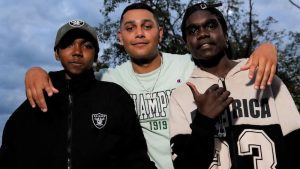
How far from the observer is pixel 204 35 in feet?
11.2

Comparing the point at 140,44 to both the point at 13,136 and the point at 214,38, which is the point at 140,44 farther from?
the point at 13,136

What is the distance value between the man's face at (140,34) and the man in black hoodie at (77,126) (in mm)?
438

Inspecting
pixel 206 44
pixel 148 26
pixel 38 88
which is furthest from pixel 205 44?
pixel 38 88

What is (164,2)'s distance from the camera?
21562 millimetres

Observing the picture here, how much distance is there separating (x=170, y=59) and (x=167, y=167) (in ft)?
3.99

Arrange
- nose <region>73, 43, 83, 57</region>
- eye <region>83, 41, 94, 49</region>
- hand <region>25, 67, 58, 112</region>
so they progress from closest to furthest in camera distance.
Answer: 1. hand <region>25, 67, 58, 112</region>
2. nose <region>73, 43, 83, 57</region>
3. eye <region>83, 41, 94, 49</region>

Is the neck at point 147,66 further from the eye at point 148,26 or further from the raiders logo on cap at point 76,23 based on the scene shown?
the raiders logo on cap at point 76,23

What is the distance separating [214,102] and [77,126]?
132cm

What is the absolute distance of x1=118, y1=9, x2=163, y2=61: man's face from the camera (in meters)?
3.95

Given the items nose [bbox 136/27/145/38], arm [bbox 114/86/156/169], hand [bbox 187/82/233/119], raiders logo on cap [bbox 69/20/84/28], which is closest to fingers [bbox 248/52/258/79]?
hand [bbox 187/82/233/119]

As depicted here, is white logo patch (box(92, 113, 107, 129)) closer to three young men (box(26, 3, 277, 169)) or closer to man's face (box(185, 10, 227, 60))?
three young men (box(26, 3, 277, 169))

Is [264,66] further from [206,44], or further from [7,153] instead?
[7,153]

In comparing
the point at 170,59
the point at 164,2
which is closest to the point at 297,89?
the point at 164,2

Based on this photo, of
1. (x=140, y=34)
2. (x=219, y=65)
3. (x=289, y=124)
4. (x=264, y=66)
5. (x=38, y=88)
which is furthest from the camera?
(x=140, y=34)
